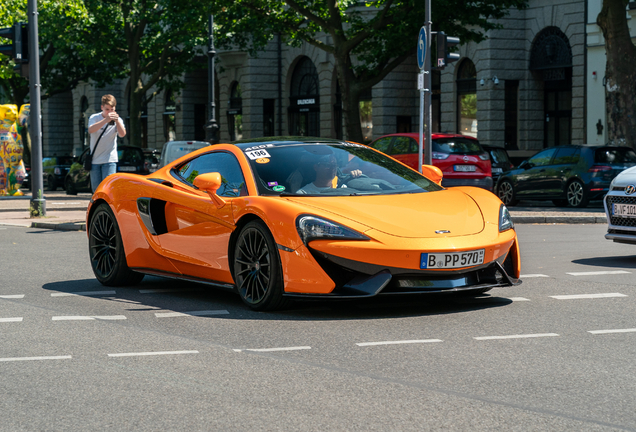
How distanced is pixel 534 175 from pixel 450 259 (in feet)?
51.7

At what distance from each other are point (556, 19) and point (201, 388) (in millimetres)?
29599

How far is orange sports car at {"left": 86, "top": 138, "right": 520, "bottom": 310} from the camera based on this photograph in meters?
6.84

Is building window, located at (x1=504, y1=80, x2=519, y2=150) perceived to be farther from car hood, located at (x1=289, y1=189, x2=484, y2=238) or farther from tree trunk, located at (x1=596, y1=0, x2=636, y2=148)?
car hood, located at (x1=289, y1=189, x2=484, y2=238)

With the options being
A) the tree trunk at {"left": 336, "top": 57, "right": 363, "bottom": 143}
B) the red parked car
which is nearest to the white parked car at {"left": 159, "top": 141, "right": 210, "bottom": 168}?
the tree trunk at {"left": 336, "top": 57, "right": 363, "bottom": 143}

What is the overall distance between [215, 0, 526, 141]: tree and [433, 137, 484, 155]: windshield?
410 centimetres

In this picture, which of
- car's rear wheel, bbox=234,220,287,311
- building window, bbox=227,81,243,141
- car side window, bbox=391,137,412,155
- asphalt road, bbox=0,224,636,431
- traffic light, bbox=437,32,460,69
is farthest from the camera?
building window, bbox=227,81,243,141

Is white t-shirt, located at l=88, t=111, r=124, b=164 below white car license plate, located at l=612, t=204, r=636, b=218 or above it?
above

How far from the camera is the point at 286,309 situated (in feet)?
24.0

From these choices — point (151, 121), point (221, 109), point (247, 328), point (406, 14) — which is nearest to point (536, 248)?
point (247, 328)

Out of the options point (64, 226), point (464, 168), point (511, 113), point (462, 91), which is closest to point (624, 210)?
point (64, 226)

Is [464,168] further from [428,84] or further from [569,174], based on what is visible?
[428,84]

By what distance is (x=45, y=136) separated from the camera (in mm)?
68625

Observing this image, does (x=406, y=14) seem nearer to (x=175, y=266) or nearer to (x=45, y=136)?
(x=175, y=266)

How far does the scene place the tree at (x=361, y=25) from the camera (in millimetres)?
25000
